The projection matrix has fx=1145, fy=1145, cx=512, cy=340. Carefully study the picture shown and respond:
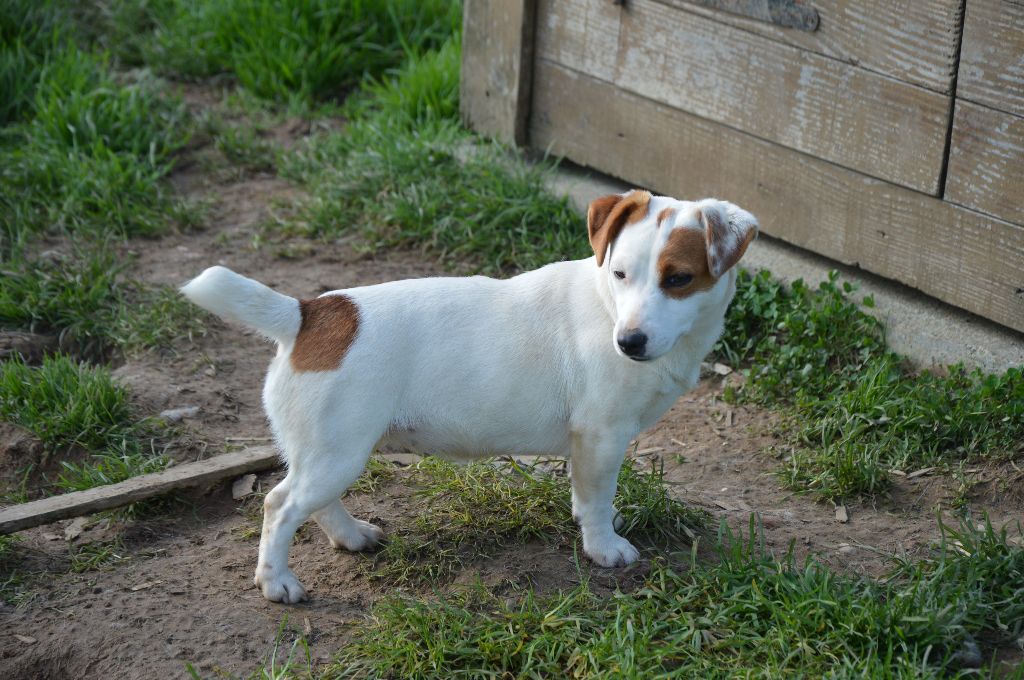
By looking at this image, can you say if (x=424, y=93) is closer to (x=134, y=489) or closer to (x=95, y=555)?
(x=134, y=489)

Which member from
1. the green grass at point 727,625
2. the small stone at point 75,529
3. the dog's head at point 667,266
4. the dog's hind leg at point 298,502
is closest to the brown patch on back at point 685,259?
the dog's head at point 667,266

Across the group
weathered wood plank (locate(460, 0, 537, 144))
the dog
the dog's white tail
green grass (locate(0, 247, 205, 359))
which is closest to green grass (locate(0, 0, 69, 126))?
green grass (locate(0, 247, 205, 359))

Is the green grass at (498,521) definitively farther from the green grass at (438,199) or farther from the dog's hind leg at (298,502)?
the green grass at (438,199)

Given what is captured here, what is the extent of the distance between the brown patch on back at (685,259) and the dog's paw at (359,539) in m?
1.34

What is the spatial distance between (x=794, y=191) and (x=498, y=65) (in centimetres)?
190

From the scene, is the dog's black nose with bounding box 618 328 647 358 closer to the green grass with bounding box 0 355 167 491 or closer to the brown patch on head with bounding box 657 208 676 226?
the brown patch on head with bounding box 657 208 676 226

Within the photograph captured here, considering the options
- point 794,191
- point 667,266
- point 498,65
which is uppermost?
point 667,266

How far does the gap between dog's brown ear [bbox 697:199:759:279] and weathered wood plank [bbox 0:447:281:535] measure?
1874 mm

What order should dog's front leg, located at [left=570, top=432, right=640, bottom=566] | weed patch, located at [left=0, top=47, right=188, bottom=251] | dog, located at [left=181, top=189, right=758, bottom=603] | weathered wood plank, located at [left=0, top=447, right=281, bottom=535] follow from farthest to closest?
weed patch, located at [left=0, top=47, right=188, bottom=251] < weathered wood plank, located at [left=0, top=447, right=281, bottom=535] < dog's front leg, located at [left=570, top=432, right=640, bottom=566] < dog, located at [left=181, top=189, right=758, bottom=603]

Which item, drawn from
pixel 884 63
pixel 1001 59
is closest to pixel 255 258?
pixel 884 63

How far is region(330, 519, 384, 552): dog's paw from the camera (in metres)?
3.80

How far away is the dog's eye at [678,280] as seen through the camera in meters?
3.22

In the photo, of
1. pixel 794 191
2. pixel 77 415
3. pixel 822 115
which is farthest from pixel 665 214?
pixel 77 415

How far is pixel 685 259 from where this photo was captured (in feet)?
10.6
